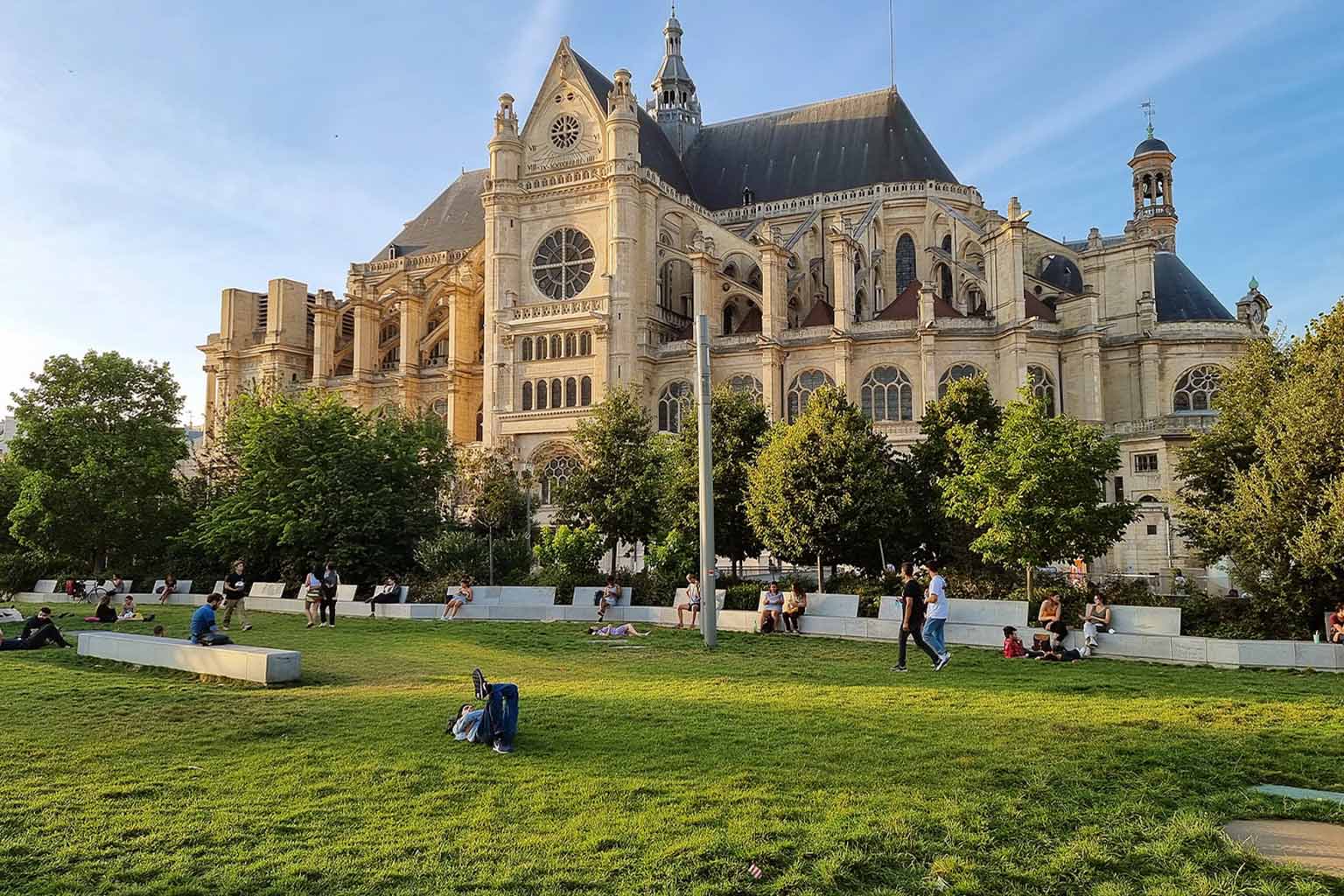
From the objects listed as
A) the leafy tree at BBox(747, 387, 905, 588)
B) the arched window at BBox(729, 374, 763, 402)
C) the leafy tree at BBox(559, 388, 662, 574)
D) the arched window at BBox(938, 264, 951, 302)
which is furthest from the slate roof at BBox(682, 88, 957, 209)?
the leafy tree at BBox(747, 387, 905, 588)

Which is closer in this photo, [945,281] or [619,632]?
[619,632]

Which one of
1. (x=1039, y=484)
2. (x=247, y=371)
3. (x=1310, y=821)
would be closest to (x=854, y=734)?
(x=1310, y=821)

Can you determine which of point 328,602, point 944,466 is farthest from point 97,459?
point 944,466

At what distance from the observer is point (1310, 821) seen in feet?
22.4

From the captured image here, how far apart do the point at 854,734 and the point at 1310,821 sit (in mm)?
3748

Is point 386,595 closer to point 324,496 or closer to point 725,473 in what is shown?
point 324,496

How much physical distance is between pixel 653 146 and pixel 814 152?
974 cm

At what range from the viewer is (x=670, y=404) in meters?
48.9

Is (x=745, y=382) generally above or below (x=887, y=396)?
above

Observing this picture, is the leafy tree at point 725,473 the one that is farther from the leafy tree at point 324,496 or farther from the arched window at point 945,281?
the arched window at point 945,281

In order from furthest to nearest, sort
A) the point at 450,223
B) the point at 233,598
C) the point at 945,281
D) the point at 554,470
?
the point at 450,223 → the point at 945,281 → the point at 554,470 → the point at 233,598

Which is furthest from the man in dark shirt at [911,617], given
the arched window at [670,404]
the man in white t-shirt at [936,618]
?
the arched window at [670,404]

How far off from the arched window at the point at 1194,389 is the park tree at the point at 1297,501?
86.1 ft

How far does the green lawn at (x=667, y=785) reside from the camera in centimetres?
600
